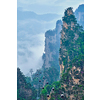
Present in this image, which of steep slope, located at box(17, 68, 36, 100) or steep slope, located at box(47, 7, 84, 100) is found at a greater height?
steep slope, located at box(47, 7, 84, 100)

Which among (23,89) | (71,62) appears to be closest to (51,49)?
(23,89)

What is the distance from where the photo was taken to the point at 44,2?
8.55 meters

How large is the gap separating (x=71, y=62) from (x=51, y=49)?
1427cm

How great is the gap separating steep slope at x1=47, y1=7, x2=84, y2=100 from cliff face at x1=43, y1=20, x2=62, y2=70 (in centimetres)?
1051

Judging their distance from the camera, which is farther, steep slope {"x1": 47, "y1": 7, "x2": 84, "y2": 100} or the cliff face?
the cliff face

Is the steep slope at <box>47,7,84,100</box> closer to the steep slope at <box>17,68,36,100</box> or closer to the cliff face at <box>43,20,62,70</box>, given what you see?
the steep slope at <box>17,68,36,100</box>

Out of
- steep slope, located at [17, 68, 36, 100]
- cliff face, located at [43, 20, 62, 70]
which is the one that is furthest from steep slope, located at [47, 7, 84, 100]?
cliff face, located at [43, 20, 62, 70]

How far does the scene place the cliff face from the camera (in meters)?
23.4

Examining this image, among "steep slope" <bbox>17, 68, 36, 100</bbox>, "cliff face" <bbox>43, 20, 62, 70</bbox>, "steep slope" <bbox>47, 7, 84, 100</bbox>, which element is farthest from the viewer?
"cliff face" <bbox>43, 20, 62, 70</bbox>

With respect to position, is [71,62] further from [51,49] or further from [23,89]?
[51,49]

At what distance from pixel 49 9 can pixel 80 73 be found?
4.59 m

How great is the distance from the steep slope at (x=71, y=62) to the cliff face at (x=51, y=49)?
1051cm

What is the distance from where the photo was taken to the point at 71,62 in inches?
418
